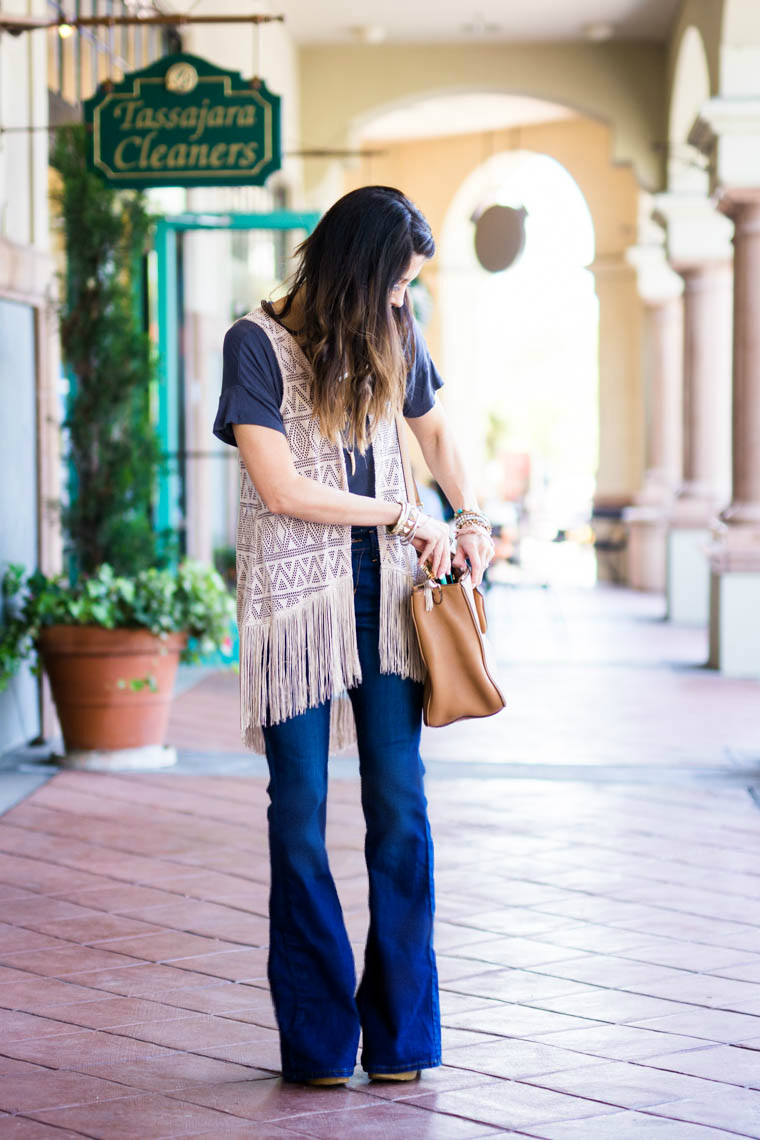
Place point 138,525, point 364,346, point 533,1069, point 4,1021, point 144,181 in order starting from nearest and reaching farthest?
point 364,346
point 533,1069
point 4,1021
point 144,181
point 138,525

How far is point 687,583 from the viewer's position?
10711 millimetres

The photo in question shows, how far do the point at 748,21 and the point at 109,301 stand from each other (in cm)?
424

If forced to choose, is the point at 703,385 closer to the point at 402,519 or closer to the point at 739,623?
the point at 739,623

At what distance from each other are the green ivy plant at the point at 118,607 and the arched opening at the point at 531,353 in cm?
498

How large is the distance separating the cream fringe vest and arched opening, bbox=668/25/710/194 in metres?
8.58

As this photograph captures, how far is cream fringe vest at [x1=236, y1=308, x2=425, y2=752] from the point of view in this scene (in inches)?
91.0

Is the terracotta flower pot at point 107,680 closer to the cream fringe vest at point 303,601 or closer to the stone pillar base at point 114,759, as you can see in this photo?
the stone pillar base at point 114,759

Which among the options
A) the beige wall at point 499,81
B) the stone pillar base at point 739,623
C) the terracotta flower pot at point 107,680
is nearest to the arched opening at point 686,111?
the beige wall at point 499,81

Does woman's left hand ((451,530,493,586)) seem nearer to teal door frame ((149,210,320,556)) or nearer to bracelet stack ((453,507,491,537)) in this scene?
bracelet stack ((453,507,491,537))

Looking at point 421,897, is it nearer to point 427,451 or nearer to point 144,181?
point 427,451

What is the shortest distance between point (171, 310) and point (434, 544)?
5890 millimetres

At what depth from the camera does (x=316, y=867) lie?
232 centimetres

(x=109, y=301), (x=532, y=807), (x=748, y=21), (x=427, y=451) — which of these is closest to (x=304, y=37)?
(x=748, y=21)

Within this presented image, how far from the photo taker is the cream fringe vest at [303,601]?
2.31 m
